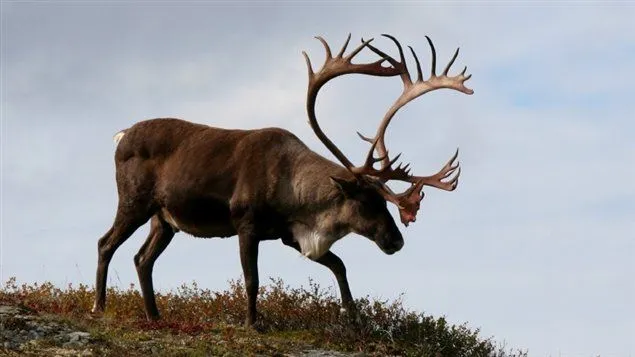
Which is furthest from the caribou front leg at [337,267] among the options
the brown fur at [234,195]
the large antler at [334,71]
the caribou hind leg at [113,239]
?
the caribou hind leg at [113,239]

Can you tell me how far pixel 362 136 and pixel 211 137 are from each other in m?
1.82

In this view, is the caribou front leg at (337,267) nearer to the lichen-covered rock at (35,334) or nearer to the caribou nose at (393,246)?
the caribou nose at (393,246)

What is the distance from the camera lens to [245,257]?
13.0 meters

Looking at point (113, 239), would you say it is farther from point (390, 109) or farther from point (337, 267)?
point (390, 109)

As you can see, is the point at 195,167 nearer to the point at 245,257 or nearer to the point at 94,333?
the point at 245,257

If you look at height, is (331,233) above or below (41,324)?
above

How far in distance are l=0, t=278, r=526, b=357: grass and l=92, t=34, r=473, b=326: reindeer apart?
0.40 meters

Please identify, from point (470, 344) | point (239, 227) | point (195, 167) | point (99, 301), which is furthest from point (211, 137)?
point (470, 344)

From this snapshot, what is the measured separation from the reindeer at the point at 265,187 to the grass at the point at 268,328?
0.40m

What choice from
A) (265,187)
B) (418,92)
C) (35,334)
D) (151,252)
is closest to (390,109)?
(418,92)

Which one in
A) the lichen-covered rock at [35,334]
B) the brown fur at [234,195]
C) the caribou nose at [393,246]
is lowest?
the lichen-covered rock at [35,334]

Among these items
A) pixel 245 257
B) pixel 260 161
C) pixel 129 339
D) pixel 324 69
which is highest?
pixel 324 69

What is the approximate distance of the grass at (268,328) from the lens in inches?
463

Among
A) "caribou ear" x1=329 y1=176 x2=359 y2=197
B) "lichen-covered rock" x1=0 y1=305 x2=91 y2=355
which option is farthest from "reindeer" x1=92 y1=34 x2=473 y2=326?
"lichen-covered rock" x1=0 y1=305 x2=91 y2=355
